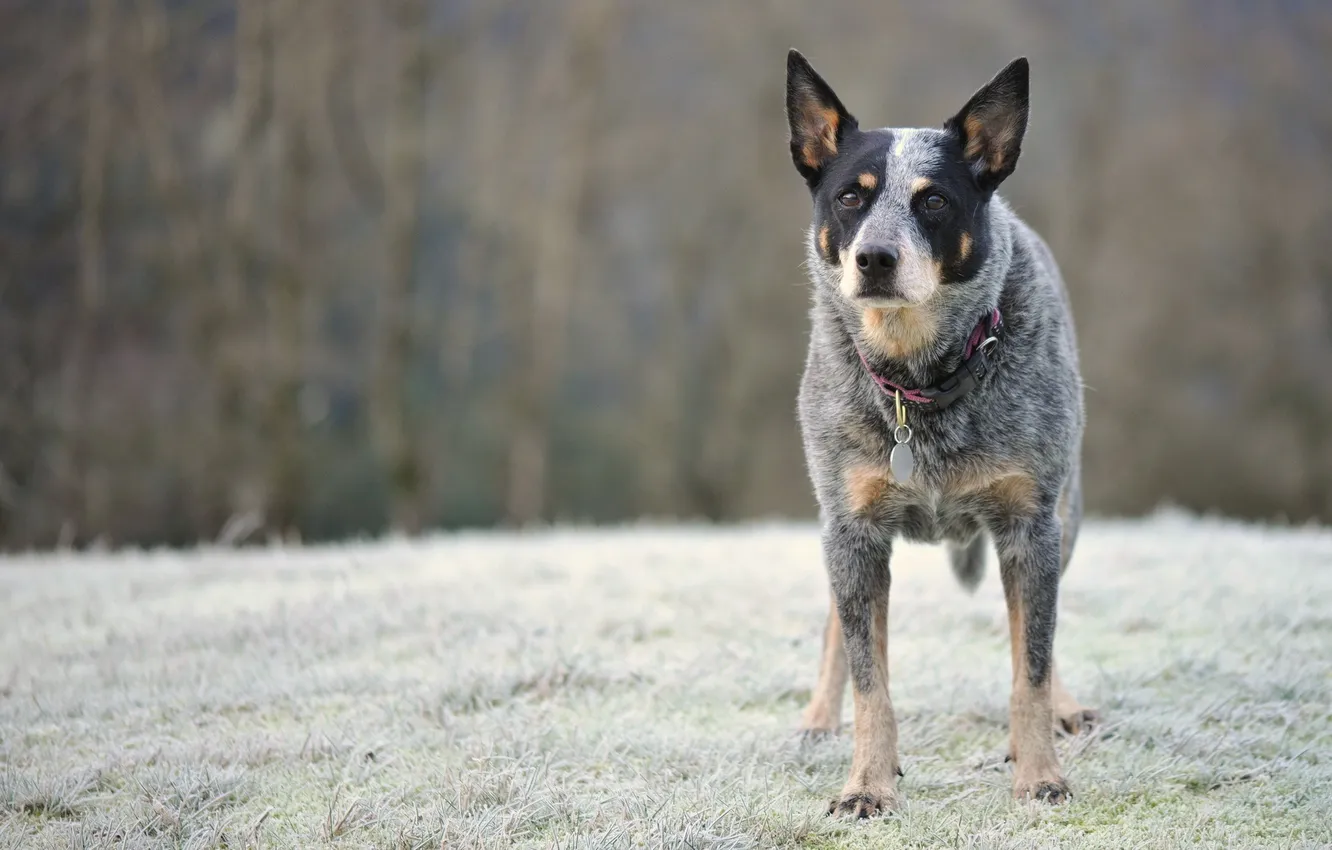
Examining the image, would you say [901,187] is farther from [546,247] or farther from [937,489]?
[546,247]

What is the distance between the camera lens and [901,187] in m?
3.46

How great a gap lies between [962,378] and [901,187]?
590 mm

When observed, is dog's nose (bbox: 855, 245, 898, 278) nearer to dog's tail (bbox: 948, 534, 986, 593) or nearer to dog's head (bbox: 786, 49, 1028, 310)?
dog's head (bbox: 786, 49, 1028, 310)

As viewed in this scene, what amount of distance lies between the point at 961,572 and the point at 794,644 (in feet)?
3.25

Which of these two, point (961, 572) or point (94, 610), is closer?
point (961, 572)

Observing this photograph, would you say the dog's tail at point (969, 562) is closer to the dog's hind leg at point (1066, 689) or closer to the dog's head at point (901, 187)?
the dog's hind leg at point (1066, 689)

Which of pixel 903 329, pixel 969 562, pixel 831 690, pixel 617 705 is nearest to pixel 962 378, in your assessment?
pixel 903 329

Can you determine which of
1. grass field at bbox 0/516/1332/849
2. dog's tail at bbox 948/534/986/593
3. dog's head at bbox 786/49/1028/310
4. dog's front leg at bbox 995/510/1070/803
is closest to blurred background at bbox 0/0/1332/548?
grass field at bbox 0/516/1332/849

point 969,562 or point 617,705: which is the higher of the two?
point 969,562

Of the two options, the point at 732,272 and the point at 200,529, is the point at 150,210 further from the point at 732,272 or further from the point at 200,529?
the point at 732,272

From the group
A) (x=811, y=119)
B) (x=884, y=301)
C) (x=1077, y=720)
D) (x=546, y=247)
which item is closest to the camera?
(x=884, y=301)

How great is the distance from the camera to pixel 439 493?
19.6 m

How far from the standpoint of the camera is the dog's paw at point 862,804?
3.24 meters

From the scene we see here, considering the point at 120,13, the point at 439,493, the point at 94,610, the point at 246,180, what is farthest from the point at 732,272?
the point at 94,610
